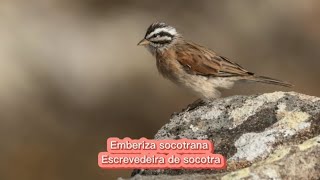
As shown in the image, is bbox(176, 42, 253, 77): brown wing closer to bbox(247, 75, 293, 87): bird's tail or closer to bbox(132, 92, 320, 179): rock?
bbox(247, 75, 293, 87): bird's tail

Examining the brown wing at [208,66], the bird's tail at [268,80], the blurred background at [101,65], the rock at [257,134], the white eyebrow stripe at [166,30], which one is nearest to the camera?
the rock at [257,134]

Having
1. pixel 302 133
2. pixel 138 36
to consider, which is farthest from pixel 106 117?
pixel 302 133

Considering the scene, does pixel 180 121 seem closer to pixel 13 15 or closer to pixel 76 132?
pixel 76 132

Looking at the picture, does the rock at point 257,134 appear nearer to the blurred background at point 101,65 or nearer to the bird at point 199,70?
the bird at point 199,70

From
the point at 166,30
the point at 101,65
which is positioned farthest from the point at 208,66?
the point at 101,65

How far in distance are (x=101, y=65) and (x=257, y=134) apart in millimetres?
17025

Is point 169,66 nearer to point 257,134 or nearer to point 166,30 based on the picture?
point 166,30

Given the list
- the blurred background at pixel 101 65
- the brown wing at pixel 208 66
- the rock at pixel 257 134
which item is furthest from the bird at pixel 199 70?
the blurred background at pixel 101 65

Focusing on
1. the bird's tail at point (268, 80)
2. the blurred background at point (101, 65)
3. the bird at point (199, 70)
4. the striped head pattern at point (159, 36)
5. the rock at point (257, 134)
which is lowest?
the rock at point (257, 134)

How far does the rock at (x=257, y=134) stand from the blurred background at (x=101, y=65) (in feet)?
32.7

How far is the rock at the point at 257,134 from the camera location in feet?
24.8

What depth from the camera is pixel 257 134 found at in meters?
8.52

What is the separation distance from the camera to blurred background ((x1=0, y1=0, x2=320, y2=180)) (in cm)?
2086

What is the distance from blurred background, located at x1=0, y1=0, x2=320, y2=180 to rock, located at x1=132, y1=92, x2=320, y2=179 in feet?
32.7
